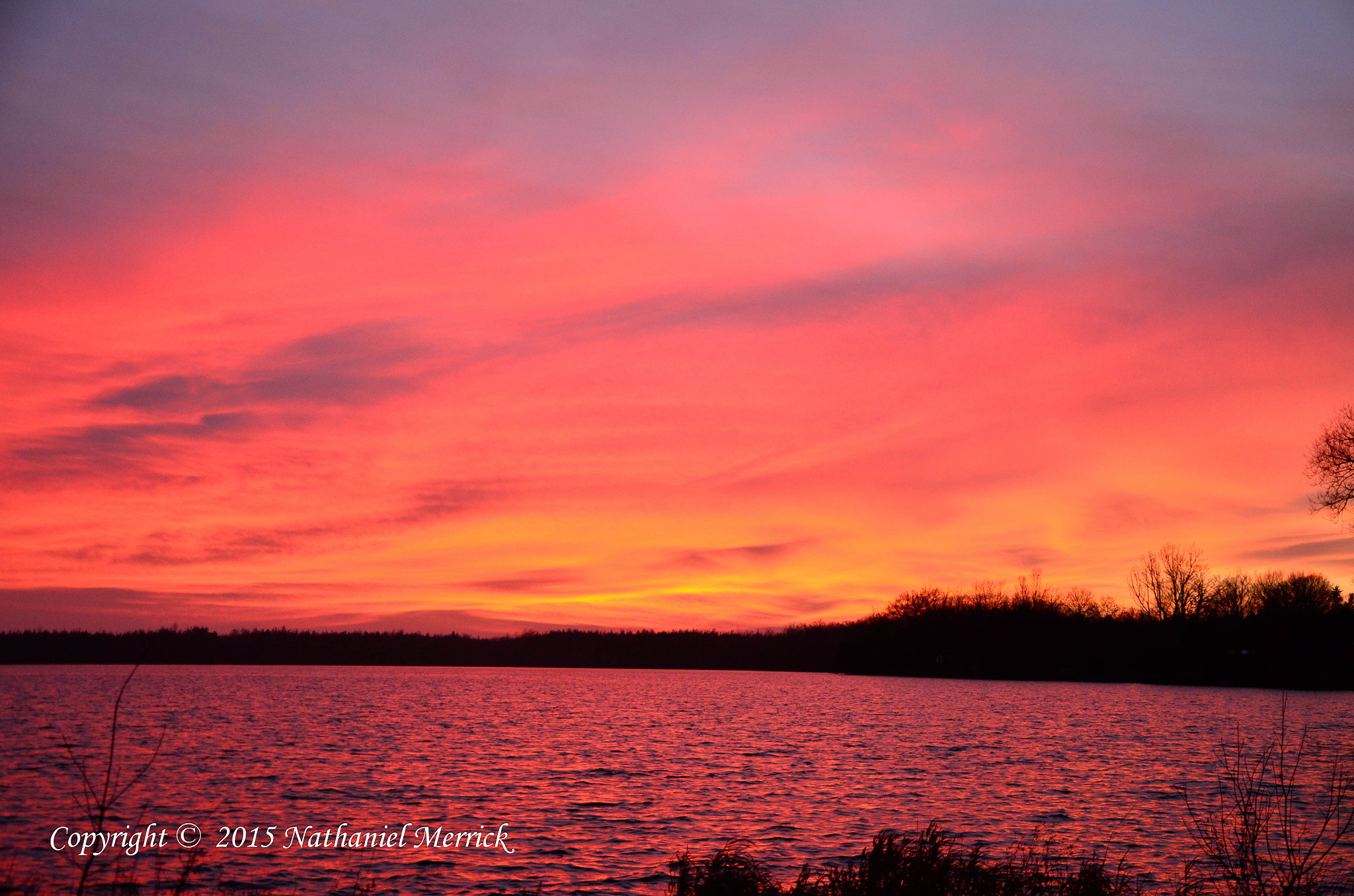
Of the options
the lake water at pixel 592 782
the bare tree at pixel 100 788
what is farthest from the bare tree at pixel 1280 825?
the bare tree at pixel 100 788

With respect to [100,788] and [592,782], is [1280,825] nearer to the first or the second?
[592,782]

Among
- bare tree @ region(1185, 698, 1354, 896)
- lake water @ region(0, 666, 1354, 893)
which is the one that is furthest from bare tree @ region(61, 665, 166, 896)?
bare tree @ region(1185, 698, 1354, 896)

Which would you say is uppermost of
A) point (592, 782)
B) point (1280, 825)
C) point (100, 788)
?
point (1280, 825)

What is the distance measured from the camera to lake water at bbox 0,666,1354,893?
2391 centimetres

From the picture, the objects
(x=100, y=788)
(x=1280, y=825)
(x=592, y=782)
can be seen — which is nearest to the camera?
(x=1280, y=825)

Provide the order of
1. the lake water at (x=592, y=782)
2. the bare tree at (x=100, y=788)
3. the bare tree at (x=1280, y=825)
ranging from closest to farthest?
the bare tree at (x=100, y=788) → the bare tree at (x=1280, y=825) → the lake water at (x=592, y=782)

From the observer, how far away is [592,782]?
38781 millimetres

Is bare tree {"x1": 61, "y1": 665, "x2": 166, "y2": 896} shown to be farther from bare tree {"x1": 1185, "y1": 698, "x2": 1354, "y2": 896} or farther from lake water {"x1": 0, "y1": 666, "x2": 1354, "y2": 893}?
bare tree {"x1": 1185, "y1": 698, "x2": 1354, "y2": 896}

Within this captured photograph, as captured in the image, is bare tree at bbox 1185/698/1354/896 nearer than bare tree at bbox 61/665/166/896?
No

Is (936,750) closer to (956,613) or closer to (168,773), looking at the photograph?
(168,773)

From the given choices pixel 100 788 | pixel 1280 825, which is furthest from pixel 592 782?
pixel 1280 825

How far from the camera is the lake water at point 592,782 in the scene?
23906 millimetres

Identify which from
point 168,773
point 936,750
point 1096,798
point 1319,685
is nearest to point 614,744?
point 936,750

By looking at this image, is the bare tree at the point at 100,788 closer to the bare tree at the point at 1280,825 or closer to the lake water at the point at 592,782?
the lake water at the point at 592,782
